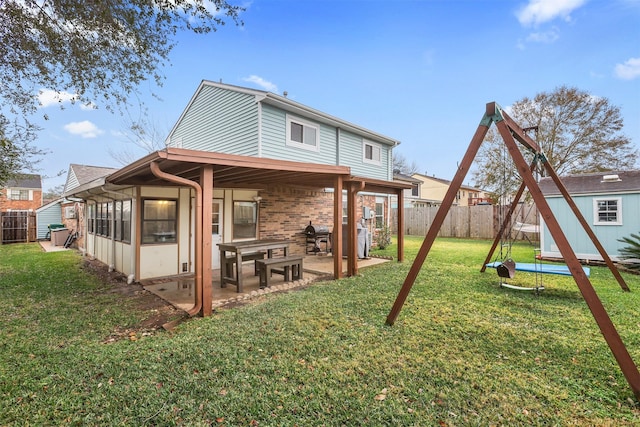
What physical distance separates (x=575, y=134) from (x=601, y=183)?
9986 millimetres

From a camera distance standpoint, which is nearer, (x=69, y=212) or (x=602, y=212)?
(x=602, y=212)

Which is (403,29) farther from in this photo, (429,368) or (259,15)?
(429,368)

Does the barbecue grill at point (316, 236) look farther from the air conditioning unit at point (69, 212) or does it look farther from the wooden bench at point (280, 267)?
the air conditioning unit at point (69, 212)

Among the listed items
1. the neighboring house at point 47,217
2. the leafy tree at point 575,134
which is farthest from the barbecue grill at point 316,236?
the neighboring house at point 47,217

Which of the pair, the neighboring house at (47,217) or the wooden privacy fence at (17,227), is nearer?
the wooden privacy fence at (17,227)

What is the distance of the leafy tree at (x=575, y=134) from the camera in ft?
55.4

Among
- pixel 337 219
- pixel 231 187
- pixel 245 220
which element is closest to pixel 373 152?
pixel 245 220

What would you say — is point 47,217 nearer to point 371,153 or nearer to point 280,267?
point 280,267

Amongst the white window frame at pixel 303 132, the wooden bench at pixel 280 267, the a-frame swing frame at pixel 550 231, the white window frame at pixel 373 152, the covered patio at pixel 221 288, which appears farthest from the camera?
the white window frame at pixel 373 152

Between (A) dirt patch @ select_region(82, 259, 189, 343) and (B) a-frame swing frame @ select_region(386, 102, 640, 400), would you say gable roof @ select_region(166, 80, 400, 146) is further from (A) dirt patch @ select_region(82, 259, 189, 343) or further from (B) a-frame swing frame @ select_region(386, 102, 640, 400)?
(B) a-frame swing frame @ select_region(386, 102, 640, 400)

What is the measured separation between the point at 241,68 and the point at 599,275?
44.0 ft

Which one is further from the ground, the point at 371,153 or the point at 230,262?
the point at 371,153

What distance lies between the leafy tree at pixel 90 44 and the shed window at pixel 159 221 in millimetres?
2279

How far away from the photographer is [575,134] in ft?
57.1
